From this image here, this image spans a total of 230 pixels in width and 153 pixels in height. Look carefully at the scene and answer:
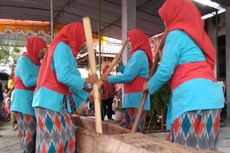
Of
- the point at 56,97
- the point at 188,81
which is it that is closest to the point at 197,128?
the point at 188,81

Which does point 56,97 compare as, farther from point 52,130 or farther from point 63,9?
point 63,9

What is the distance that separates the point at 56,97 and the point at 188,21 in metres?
1.17

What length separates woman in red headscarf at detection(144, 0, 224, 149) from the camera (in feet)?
8.84

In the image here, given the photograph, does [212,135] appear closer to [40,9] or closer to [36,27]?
[40,9]

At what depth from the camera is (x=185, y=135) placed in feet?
8.95

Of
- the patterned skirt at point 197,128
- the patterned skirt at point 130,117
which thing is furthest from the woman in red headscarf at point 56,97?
the patterned skirt at point 130,117

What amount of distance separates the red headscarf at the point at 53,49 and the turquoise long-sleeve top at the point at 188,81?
0.84 meters

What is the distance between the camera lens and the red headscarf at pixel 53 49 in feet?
10.1

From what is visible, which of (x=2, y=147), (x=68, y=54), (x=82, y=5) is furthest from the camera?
(x=82, y=5)

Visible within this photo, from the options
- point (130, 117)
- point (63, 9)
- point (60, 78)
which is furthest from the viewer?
point (63, 9)

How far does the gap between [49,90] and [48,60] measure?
24 cm

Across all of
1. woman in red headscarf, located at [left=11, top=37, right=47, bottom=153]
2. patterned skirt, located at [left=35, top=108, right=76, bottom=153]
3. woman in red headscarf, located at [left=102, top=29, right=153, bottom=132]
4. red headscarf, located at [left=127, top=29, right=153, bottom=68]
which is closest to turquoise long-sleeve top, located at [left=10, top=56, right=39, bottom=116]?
woman in red headscarf, located at [left=11, top=37, right=47, bottom=153]

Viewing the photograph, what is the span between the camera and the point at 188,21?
109 inches

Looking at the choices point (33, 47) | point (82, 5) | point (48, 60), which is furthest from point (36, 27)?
point (48, 60)
